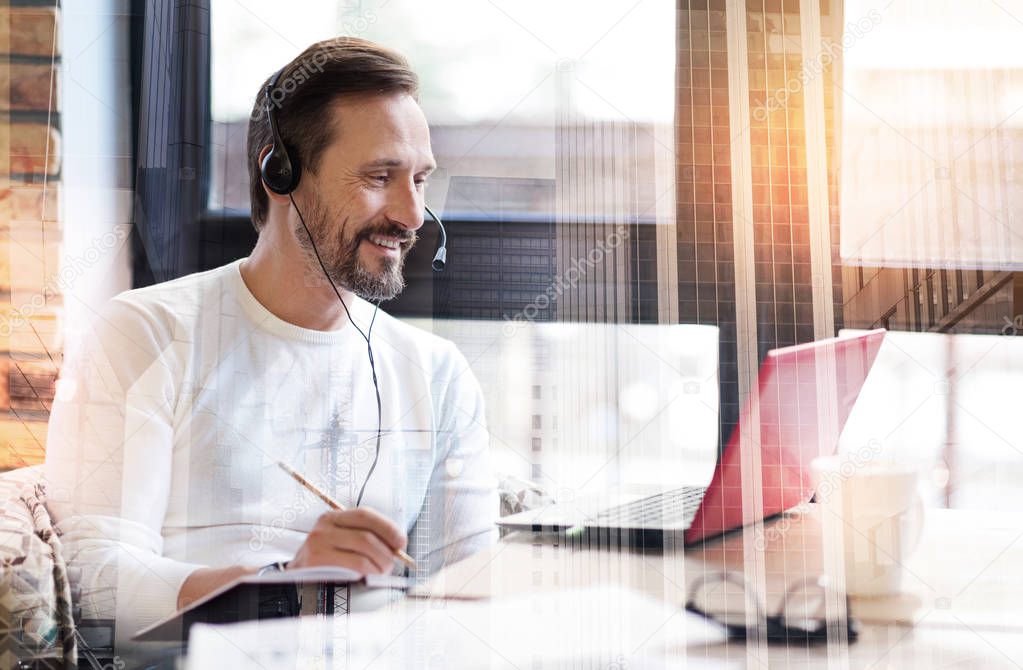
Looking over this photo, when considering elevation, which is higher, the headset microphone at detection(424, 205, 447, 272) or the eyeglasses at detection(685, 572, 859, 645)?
the headset microphone at detection(424, 205, 447, 272)

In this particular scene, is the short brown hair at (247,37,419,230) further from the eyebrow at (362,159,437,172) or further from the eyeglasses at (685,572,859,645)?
the eyeglasses at (685,572,859,645)

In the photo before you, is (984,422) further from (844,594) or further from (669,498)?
(669,498)

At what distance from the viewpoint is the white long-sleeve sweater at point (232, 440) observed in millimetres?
1201

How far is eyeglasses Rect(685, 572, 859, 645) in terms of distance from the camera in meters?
1.26

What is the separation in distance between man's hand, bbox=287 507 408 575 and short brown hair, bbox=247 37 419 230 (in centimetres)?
44

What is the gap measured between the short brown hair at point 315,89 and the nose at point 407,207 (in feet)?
0.39

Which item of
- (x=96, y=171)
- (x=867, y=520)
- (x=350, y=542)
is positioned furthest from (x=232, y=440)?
(x=867, y=520)

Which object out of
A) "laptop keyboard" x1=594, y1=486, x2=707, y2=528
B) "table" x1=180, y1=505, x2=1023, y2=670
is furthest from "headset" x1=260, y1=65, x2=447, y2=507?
"laptop keyboard" x1=594, y1=486, x2=707, y2=528

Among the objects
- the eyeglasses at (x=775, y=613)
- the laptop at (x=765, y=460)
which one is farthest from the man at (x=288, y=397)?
the eyeglasses at (x=775, y=613)

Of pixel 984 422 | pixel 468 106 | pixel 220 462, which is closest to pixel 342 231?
pixel 468 106

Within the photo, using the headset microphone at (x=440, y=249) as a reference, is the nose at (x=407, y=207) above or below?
above

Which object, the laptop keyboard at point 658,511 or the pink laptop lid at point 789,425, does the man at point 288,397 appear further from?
the pink laptop lid at point 789,425

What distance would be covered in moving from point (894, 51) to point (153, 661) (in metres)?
1.42

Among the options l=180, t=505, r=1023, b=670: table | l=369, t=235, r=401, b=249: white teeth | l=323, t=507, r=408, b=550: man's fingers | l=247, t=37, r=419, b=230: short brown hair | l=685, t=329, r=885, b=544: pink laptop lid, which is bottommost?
l=180, t=505, r=1023, b=670: table
